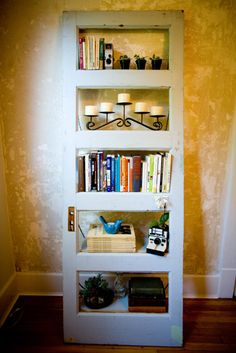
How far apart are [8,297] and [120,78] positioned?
6.22ft

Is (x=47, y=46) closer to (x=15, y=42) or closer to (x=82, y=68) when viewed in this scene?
(x=15, y=42)

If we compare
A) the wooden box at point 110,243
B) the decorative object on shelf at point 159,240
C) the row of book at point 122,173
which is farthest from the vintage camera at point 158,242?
the row of book at point 122,173

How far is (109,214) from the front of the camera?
2215mm

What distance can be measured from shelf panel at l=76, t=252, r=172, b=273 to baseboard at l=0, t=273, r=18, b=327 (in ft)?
2.40

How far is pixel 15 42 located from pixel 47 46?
241 millimetres

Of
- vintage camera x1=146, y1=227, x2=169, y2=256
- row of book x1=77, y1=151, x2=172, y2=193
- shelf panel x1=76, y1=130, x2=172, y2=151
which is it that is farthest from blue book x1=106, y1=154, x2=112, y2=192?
vintage camera x1=146, y1=227, x2=169, y2=256

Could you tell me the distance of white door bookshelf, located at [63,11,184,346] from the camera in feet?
5.90

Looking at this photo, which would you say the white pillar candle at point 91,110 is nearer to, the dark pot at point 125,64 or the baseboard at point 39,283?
the dark pot at point 125,64

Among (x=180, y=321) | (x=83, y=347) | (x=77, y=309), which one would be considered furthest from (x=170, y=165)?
(x=83, y=347)

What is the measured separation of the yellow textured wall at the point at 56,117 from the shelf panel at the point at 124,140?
39 centimetres

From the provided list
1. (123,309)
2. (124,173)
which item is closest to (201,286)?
(123,309)

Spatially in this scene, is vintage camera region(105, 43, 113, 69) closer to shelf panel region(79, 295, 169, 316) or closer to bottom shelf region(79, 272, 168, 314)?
bottom shelf region(79, 272, 168, 314)

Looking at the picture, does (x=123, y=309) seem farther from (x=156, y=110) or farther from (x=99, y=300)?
(x=156, y=110)

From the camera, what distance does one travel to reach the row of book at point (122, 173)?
6.08 feet
